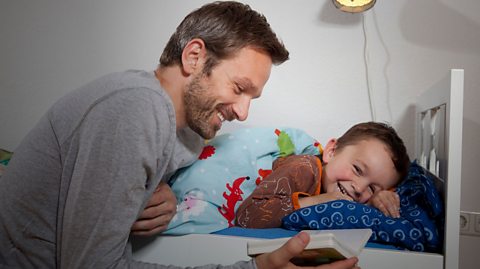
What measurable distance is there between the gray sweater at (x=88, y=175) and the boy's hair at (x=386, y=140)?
729mm

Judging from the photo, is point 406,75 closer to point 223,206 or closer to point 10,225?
point 223,206

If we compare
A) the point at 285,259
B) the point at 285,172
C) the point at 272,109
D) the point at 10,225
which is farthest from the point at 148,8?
the point at 285,259

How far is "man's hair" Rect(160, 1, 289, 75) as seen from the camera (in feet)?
3.18

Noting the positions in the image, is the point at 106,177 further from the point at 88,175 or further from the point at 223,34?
the point at 223,34

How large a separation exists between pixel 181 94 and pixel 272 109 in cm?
91

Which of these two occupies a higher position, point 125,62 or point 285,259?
point 125,62

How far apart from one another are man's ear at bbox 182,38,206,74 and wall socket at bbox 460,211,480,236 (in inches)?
51.6

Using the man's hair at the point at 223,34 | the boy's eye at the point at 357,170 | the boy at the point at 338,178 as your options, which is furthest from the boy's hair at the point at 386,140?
the man's hair at the point at 223,34

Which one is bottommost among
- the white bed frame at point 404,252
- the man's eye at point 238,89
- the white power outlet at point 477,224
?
the white power outlet at point 477,224

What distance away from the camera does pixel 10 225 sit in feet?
2.56

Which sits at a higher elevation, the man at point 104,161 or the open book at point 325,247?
the man at point 104,161

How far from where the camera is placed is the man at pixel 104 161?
2.30 feet

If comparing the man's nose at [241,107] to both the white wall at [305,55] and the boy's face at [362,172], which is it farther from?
the white wall at [305,55]

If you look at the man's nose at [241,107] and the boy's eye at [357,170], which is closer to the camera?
the man's nose at [241,107]
